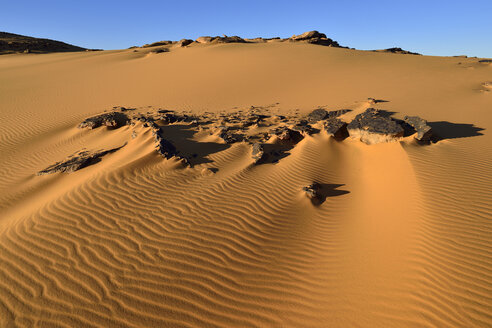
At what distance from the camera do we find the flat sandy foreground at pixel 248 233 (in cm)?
344

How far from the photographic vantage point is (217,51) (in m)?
28.0

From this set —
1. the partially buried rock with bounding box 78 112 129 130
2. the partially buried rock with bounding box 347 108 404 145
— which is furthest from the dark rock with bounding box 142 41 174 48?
the partially buried rock with bounding box 347 108 404 145

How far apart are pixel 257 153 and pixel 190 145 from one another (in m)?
2.37

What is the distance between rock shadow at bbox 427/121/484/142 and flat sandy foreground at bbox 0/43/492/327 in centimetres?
4

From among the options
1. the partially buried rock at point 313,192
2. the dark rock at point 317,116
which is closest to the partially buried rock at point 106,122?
the dark rock at point 317,116

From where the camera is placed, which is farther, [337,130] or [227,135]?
[227,135]

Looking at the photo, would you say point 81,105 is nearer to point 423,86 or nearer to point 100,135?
point 100,135

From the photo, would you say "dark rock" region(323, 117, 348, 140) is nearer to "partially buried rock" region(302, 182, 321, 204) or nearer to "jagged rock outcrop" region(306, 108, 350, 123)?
"jagged rock outcrop" region(306, 108, 350, 123)

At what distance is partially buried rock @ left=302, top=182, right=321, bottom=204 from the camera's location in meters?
5.96

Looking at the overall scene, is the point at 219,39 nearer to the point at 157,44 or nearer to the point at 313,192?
the point at 157,44

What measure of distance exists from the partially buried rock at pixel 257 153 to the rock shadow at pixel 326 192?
2000 mm

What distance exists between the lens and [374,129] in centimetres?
799

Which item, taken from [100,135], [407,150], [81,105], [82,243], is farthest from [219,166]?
[81,105]

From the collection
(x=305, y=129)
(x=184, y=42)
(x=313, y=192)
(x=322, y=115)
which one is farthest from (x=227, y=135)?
(x=184, y=42)
